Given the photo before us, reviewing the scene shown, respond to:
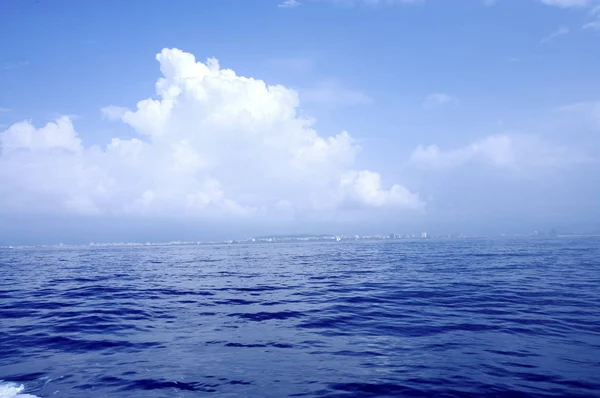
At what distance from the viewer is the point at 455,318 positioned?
1980 centimetres

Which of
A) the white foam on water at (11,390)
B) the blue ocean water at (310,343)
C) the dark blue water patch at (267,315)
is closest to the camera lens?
the white foam on water at (11,390)

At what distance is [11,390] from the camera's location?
11.8 m

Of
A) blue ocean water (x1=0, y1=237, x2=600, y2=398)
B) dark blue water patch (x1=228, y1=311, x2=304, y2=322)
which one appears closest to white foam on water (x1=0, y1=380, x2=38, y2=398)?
blue ocean water (x1=0, y1=237, x2=600, y2=398)

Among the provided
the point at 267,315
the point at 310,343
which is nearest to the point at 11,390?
the point at 310,343

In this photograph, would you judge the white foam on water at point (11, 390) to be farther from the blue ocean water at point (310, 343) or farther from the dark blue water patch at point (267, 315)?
the dark blue water patch at point (267, 315)

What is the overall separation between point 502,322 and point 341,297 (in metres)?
11.2

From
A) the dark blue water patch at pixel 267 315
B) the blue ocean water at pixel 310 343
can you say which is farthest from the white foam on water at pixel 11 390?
the dark blue water patch at pixel 267 315

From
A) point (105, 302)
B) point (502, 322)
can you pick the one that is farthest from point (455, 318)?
point (105, 302)

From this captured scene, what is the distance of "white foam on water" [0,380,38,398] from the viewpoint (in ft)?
37.2

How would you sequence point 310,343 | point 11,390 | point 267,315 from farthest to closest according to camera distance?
point 267,315 → point 310,343 → point 11,390

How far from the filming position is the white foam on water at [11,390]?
11344 millimetres

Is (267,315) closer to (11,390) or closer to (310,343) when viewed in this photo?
(310,343)

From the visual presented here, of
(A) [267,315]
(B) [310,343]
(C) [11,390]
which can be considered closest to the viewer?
(C) [11,390]

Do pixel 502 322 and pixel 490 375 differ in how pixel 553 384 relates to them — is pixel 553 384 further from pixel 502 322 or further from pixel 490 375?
pixel 502 322
